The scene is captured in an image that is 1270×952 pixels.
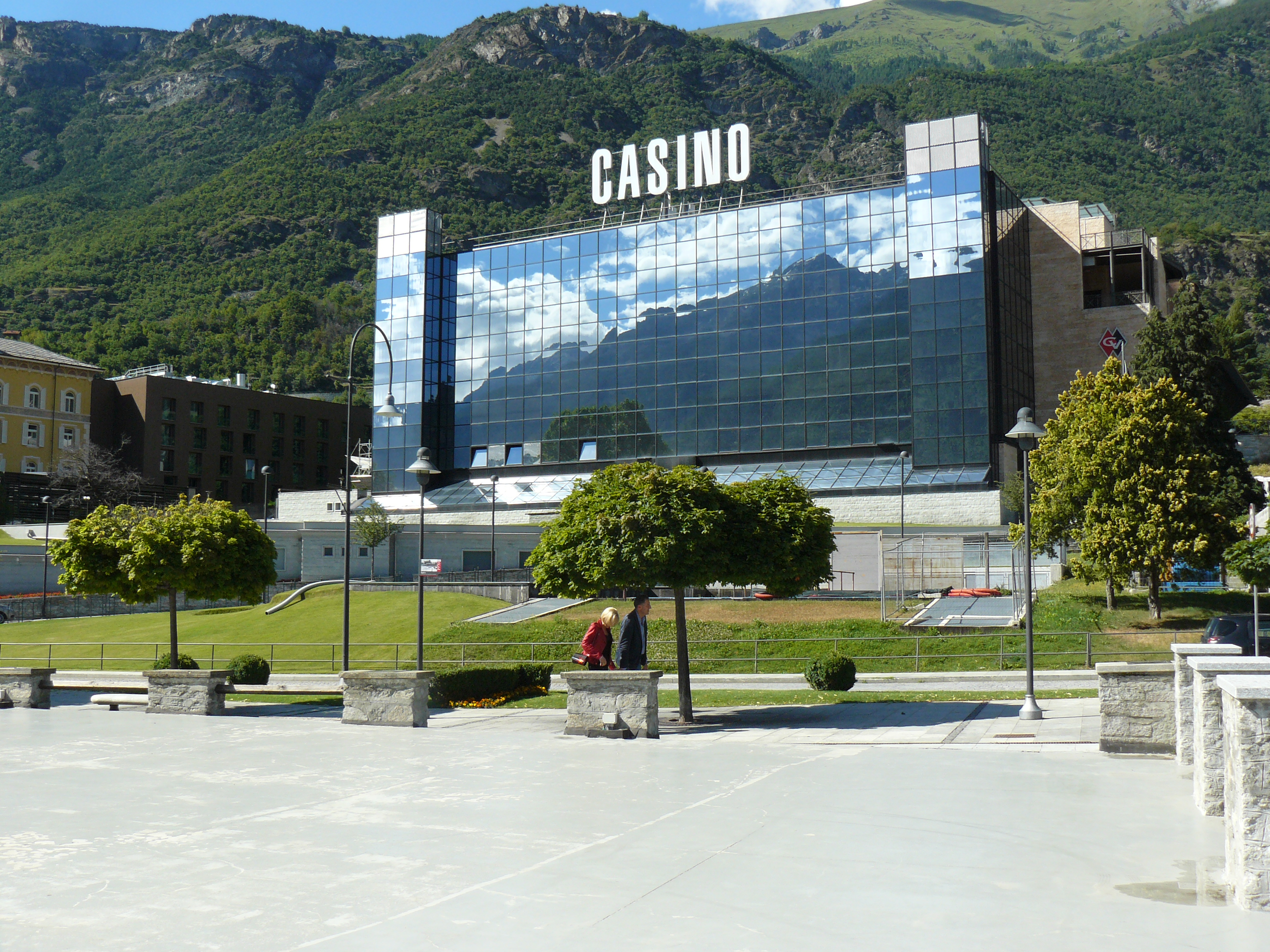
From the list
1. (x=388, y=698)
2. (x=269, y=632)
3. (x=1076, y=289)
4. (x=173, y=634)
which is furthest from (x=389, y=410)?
(x=1076, y=289)

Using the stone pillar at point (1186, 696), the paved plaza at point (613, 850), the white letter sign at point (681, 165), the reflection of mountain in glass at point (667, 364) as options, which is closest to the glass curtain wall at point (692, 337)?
the reflection of mountain in glass at point (667, 364)

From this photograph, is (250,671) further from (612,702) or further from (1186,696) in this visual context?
(1186,696)

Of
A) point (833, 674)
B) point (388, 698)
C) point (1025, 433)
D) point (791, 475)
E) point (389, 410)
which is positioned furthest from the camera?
point (791, 475)

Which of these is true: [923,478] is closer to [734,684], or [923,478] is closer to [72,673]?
[734,684]

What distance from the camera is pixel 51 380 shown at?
100 meters

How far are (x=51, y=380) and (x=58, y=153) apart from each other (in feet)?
368

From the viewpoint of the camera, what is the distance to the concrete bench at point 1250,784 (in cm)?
647

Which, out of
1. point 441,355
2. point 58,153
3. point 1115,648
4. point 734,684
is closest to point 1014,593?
point 1115,648

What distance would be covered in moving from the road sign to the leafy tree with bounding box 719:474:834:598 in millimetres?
63806

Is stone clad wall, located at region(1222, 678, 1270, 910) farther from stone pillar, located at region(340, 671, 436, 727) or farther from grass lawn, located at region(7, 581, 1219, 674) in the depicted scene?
grass lawn, located at region(7, 581, 1219, 674)

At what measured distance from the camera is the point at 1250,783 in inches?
255

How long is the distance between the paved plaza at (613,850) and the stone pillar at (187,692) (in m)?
7.26

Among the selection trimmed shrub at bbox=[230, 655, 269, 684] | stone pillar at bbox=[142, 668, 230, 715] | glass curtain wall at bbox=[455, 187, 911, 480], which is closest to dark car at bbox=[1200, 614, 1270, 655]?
stone pillar at bbox=[142, 668, 230, 715]

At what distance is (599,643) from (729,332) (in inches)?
2513
